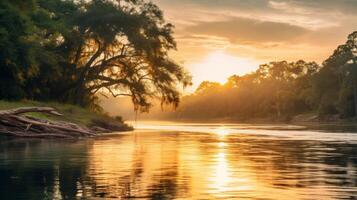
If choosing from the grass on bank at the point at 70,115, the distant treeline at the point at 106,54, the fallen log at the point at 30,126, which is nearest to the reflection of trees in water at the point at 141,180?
the fallen log at the point at 30,126

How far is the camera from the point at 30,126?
165 ft

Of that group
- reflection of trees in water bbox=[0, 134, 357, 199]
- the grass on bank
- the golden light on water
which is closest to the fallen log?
the grass on bank

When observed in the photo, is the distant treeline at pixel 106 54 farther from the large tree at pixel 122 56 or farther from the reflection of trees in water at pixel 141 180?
the reflection of trees in water at pixel 141 180

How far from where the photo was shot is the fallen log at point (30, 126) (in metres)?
48.2

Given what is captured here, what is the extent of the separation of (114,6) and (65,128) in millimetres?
36603

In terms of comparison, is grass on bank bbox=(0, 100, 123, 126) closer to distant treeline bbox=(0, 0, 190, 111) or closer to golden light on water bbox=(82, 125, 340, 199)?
distant treeline bbox=(0, 0, 190, 111)

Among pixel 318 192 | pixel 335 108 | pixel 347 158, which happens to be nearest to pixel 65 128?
pixel 347 158

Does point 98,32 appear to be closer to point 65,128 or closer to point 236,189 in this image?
point 65,128

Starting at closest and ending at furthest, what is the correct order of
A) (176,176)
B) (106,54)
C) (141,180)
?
(141,180) → (176,176) → (106,54)

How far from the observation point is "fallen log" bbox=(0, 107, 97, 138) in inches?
1898

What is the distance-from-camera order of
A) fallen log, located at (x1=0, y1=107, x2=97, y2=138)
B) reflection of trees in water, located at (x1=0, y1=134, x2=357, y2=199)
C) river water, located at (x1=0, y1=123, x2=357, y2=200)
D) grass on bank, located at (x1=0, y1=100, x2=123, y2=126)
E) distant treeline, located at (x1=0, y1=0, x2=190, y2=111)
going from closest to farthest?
1. river water, located at (x1=0, y1=123, x2=357, y2=200)
2. reflection of trees in water, located at (x1=0, y1=134, x2=357, y2=199)
3. fallen log, located at (x1=0, y1=107, x2=97, y2=138)
4. grass on bank, located at (x1=0, y1=100, x2=123, y2=126)
5. distant treeline, located at (x1=0, y1=0, x2=190, y2=111)

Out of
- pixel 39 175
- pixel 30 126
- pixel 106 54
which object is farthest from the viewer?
pixel 106 54

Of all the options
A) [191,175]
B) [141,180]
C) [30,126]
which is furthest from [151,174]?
[30,126]

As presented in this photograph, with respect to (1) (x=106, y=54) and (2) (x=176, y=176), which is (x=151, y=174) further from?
(1) (x=106, y=54)
